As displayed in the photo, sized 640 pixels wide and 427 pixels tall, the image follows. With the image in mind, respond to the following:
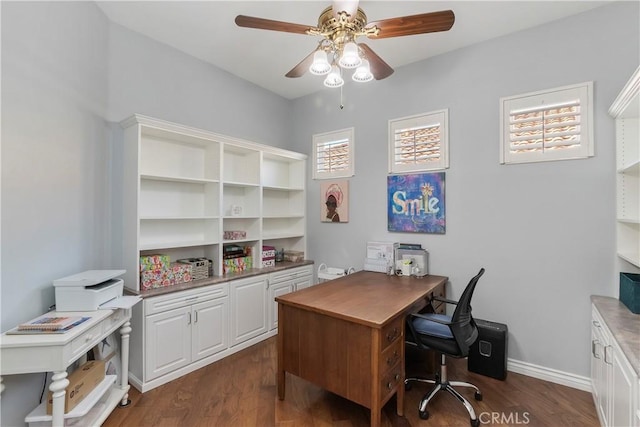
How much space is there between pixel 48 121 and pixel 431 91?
3262 mm

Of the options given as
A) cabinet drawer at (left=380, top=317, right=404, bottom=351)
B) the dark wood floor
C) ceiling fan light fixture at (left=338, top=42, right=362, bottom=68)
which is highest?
ceiling fan light fixture at (left=338, top=42, right=362, bottom=68)

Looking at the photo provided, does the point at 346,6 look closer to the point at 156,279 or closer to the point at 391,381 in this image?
the point at 391,381

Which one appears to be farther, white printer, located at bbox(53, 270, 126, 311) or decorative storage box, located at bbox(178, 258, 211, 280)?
decorative storage box, located at bbox(178, 258, 211, 280)

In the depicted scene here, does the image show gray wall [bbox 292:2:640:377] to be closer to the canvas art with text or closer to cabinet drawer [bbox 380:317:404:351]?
the canvas art with text

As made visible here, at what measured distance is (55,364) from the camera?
4.91 ft

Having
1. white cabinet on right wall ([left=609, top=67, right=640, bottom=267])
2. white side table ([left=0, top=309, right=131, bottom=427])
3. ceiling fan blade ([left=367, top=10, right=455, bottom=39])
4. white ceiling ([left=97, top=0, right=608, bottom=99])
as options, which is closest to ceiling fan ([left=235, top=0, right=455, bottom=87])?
ceiling fan blade ([left=367, top=10, right=455, bottom=39])

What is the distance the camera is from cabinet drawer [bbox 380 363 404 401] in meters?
1.81

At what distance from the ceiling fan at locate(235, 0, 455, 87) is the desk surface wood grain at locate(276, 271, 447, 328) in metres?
1.60

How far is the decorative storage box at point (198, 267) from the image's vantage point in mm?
2840

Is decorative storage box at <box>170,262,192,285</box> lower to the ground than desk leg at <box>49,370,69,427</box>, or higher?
higher

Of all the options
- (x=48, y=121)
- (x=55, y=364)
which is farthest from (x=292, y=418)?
(x=48, y=121)

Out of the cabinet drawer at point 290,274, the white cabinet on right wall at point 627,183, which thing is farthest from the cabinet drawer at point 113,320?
the white cabinet on right wall at point 627,183

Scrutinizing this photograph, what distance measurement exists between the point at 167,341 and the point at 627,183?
12.6ft

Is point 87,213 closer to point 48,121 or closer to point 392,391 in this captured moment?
point 48,121
